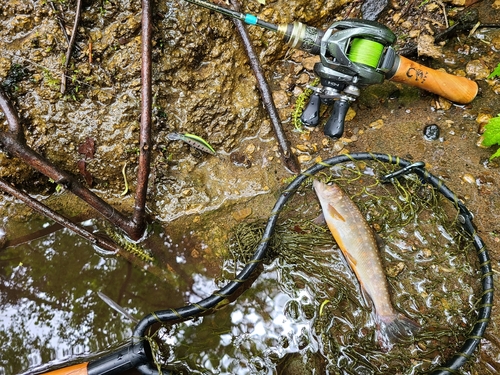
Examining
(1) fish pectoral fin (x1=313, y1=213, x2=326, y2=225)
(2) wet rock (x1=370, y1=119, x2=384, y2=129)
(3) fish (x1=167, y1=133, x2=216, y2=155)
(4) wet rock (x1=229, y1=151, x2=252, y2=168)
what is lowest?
(1) fish pectoral fin (x1=313, y1=213, x2=326, y2=225)

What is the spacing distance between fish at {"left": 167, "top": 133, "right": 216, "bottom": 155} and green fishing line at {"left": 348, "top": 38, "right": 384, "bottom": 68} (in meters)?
1.50

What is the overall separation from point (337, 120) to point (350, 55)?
24.6 inches

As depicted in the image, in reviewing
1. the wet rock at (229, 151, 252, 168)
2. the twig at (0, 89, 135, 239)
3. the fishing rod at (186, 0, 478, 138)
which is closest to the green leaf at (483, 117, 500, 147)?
the fishing rod at (186, 0, 478, 138)

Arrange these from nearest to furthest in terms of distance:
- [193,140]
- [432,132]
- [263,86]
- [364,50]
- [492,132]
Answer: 1. [364,50]
2. [492,132]
3. [263,86]
4. [193,140]
5. [432,132]

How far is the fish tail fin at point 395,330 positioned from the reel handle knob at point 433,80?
1973 millimetres

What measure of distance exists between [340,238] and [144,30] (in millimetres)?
2411

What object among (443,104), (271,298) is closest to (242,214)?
(271,298)

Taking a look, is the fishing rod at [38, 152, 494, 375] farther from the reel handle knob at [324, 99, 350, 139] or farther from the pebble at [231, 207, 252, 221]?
the pebble at [231, 207, 252, 221]

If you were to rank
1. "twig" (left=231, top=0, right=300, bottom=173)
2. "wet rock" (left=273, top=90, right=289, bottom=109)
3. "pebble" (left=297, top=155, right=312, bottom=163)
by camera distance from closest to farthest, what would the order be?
"twig" (left=231, top=0, right=300, bottom=173) < "pebble" (left=297, top=155, right=312, bottom=163) < "wet rock" (left=273, top=90, right=289, bottom=109)

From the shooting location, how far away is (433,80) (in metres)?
3.12

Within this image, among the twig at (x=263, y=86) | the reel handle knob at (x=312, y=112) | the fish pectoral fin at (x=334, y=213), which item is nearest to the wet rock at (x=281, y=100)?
the reel handle knob at (x=312, y=112)

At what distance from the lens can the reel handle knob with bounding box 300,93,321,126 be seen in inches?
136

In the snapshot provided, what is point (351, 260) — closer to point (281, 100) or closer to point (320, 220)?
point (320, 220)

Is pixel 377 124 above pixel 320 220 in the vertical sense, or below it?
above
